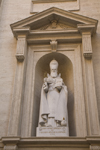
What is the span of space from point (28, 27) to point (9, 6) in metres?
2.23

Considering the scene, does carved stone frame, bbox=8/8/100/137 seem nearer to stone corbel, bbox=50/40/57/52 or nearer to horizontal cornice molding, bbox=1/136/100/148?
stone corbel, bbox=50/40/57/52

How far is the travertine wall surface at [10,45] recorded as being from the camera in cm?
826

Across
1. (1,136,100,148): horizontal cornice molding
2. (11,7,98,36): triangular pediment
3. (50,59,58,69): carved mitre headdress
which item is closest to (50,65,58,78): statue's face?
(50,59,58,69): carved mitre headdress

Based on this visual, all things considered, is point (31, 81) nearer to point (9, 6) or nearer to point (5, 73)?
point (5, 73)

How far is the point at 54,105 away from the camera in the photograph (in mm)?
8086

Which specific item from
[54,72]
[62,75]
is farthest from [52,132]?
[62,75]

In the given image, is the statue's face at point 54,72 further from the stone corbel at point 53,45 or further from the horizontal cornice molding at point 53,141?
the horizontal cornice molding at point 53,141

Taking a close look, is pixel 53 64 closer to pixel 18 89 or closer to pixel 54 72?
pixel 54 72

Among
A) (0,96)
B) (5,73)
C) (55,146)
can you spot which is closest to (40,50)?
(5,73)

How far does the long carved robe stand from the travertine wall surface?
111 cm

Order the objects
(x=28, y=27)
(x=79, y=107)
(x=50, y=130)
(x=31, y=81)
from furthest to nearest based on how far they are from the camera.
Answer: (x=28, y=27)
(x=31, y=81)
(x=79, y=107)
(x=50, y=130)

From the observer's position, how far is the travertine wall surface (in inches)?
325

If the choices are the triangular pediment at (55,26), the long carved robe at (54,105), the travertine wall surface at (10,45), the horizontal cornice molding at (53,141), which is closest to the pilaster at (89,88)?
the travertine wall surface at (10,45)

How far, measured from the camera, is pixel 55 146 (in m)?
6.99
